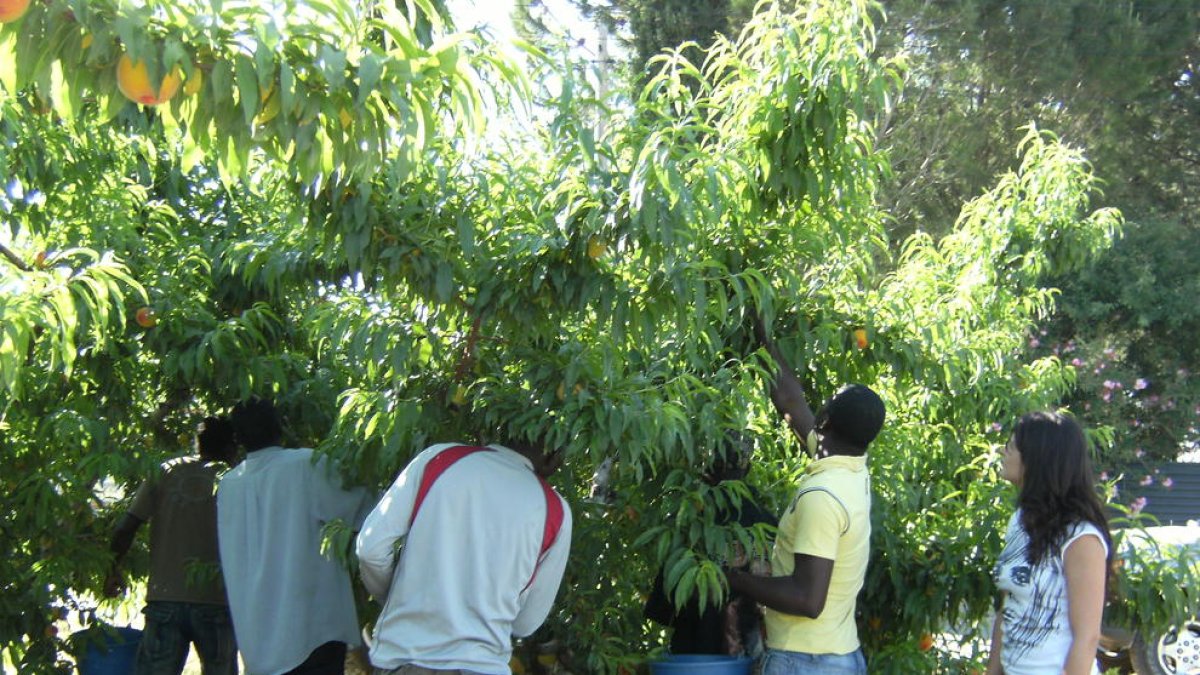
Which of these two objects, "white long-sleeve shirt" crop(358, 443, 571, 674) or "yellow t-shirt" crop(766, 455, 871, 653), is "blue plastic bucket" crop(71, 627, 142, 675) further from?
"yellow t-shirt" crop(766, 455, 871, 653)

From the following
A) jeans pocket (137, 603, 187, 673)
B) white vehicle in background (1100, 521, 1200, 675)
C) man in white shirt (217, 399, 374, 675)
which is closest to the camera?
man in white shirt (217, 399, 374, 675)

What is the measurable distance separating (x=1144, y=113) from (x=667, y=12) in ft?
19.4

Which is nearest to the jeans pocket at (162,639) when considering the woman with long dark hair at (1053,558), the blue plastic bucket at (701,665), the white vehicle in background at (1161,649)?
the blue plastic bucket at (701,665)

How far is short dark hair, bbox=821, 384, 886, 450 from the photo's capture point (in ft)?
11.1

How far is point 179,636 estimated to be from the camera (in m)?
4.76

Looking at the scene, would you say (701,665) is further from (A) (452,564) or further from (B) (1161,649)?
(B) (1161,649)

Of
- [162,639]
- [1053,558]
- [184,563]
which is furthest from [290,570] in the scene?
[1053,558]

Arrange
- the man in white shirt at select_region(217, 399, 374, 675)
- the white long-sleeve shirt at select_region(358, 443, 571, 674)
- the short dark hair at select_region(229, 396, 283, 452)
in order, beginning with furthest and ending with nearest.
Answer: the short dark hair at select_region(229, 396, 283, 452), the man in white shirt at select_region(217, 399, 374, 675), the white long-sleeve shirt at select_region(358, 443, 571, 674)

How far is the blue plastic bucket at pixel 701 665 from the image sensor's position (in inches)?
138

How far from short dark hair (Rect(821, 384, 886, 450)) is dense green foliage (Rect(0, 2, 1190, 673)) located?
0.28m

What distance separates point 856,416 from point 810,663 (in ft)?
2.17

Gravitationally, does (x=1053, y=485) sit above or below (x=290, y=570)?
above

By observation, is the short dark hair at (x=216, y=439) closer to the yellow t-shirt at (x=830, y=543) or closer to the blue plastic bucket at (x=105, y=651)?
the blue plastic bucket at (x=105, y=651)

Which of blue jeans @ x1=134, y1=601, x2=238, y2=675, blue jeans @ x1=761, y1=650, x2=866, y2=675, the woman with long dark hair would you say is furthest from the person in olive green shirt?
the woman with long dark hair
